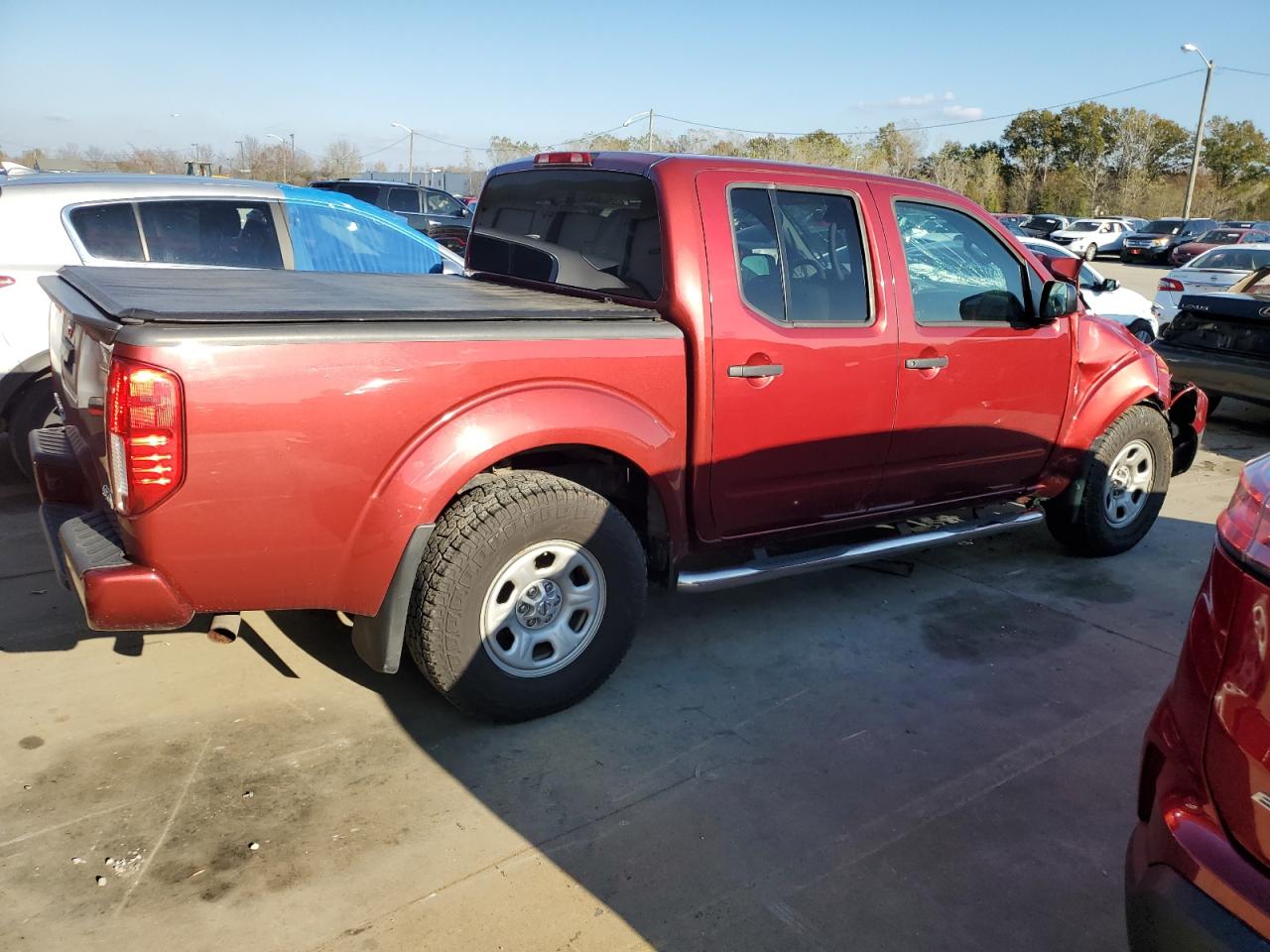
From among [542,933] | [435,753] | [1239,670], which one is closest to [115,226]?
[435,753]

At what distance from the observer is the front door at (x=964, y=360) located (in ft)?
13.9

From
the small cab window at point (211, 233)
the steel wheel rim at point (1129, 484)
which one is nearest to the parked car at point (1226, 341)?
the steel wheel rim at point (1129, 484)

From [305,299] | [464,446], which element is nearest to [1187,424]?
[464,446]

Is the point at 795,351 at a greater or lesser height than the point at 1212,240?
greater

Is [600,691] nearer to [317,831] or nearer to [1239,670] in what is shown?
[317,831]

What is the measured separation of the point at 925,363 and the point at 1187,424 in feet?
9.09

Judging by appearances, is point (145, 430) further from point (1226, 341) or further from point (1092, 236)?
point (1092, 236)

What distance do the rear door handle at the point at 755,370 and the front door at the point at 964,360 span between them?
2.28ft

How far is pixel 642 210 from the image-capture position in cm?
382

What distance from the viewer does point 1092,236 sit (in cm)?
3697

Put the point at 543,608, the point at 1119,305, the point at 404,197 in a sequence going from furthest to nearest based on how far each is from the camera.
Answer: the point at 404,197, the point at 1119,305, the point at 543,608

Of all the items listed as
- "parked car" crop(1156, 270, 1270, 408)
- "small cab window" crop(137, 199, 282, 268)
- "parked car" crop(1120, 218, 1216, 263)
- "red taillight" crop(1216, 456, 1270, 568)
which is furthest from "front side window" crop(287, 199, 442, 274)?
"parked car" crop(1120, 218, 1216, 263)

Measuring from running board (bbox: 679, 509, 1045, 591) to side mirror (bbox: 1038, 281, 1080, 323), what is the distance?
102 cm

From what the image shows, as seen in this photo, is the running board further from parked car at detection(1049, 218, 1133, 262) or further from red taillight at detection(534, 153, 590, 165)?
parked car at detection(1049, 218, 1133, 262)
